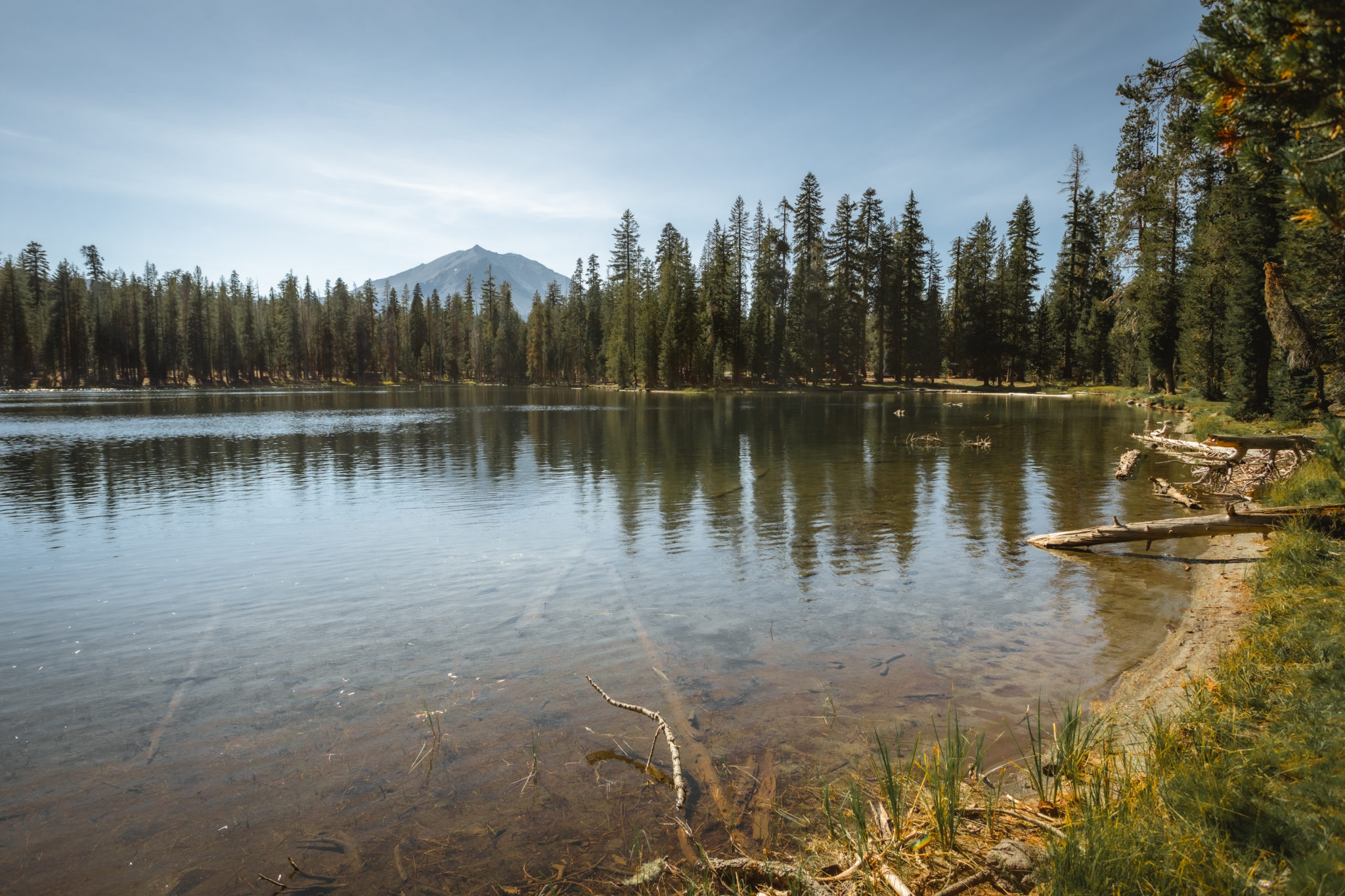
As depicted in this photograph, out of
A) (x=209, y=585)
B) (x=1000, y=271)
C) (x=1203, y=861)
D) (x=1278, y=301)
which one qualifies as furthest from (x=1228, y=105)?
(x=1000, y=271)

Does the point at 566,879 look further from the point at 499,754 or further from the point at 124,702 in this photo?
the point at 124,702

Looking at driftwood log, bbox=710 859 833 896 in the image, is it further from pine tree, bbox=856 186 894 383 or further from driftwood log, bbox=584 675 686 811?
pine tree, bbox=856 186 894 383

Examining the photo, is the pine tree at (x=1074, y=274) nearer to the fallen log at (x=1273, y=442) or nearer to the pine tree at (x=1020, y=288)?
the pine tree at (x=1020, y=288)

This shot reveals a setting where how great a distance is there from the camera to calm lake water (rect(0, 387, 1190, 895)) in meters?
5.19

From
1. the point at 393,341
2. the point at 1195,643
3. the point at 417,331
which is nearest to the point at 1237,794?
the point at 1195,643

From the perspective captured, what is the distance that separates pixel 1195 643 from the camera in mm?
7863

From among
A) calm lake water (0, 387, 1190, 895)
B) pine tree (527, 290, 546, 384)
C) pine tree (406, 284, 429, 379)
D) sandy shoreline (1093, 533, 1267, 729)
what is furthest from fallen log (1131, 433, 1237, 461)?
pine tree (406, 284, 429, 379)

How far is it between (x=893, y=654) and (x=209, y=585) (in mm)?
10777

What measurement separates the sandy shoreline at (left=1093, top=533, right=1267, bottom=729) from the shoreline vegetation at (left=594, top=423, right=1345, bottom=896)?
2.2 inches

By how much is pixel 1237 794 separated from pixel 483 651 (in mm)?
7276

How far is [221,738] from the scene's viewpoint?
6.59 meters

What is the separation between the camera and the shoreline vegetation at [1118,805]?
338 centimetres

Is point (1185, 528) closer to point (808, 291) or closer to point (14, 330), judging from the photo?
point (808, 291)

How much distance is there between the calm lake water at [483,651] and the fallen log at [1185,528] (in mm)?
466
